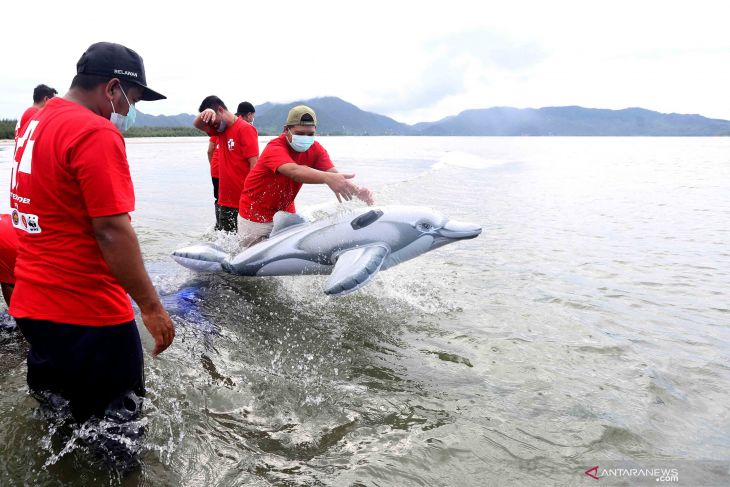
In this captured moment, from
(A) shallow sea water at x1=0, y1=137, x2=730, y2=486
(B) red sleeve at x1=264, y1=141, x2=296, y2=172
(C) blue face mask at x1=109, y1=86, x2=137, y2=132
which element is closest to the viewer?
(C) blue face mask at x1=109, y1=86, x2=137, y2=132

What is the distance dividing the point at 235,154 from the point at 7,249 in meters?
3.95

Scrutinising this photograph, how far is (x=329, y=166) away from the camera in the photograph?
7.26 metres

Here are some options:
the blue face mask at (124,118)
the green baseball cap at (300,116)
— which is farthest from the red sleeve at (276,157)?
the blue face mask at (124,118)

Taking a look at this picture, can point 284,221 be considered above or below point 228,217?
above

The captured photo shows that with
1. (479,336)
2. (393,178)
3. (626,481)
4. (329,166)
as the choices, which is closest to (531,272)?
(479,336)

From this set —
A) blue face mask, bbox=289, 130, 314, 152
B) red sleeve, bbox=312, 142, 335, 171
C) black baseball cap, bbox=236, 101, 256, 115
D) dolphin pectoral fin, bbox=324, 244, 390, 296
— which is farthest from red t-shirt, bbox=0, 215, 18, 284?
black baseball cap, bbox=236, 101, 256, 115

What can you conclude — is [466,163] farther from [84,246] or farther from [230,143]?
[84,246]

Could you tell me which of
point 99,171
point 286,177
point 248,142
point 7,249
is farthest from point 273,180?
point 99,171

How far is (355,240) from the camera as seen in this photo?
243 inches

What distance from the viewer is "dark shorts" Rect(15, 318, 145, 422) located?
2904mm

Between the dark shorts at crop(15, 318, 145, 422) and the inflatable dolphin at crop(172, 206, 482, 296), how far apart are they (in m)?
2.72

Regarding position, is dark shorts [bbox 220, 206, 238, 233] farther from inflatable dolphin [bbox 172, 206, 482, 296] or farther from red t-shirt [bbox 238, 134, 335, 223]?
inflatable dolphin [bbox 172, 206, 482, 296]

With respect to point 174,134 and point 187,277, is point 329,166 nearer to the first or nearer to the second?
point 187,277

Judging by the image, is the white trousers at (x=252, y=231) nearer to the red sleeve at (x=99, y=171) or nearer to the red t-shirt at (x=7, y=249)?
the red t-shirt at (x=7, y=249)
